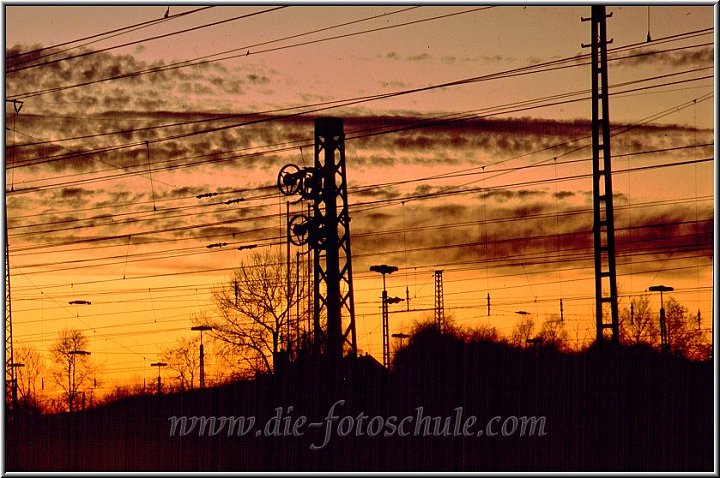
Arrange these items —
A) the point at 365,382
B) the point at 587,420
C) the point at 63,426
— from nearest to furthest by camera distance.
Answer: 1. the point at 587,420
2. the point at 365,382
3. the point at 63,426

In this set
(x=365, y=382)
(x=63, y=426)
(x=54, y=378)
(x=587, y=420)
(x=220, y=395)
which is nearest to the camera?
(x=587, y=420)

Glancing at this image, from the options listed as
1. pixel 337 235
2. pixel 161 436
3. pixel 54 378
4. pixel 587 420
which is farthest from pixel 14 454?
pixel 54 378

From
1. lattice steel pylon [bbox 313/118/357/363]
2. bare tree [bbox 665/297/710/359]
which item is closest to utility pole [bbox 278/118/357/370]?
lattice steel pylon [bbox 313/118/357/363]

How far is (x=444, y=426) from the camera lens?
36.6m

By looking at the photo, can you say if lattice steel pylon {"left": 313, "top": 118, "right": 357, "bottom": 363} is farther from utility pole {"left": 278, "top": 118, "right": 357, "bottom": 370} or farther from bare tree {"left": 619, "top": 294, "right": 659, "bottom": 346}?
bare tree {"left": 619, "top": 294, "right": 659, "bottom": 346}

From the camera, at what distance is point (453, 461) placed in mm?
32656

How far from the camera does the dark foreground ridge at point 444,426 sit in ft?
94.1

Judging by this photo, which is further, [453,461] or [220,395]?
[220,395]

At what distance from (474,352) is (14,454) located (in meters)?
21.9

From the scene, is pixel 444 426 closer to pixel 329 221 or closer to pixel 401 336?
pixel 329 221

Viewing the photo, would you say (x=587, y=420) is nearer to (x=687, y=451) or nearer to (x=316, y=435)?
(x=687, y=451)

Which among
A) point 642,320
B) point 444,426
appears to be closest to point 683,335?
point 642,320

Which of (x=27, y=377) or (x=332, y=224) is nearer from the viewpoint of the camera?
(x=332, y=224)

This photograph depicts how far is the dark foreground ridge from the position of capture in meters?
28.7
